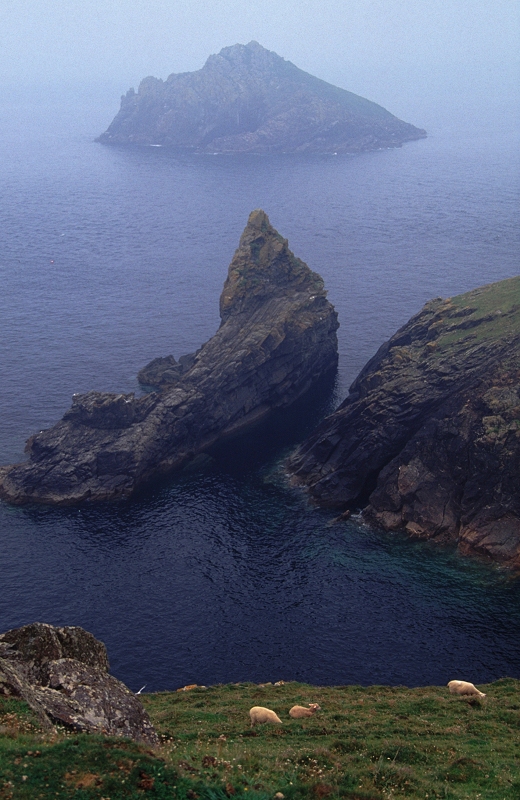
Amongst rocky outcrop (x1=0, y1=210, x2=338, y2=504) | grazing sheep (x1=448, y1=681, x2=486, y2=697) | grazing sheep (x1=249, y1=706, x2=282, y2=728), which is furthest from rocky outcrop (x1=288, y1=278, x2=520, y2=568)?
grazing sheep (x1=249, y1=706, x2=282, y2=728)

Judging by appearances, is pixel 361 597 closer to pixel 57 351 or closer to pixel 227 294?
pixel 227 294

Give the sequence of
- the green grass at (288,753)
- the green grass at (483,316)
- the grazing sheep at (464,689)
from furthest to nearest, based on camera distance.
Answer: the green grass at (483,316)
the grazing sheep at (464,689)
the green grass at (288,753)

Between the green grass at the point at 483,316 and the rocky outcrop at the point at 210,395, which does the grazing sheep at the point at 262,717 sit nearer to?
the rocky outcrop at the point at 210,395

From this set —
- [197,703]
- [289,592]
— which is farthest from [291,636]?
[197,703]

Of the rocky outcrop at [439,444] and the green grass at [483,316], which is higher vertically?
the green grass at [483,316]

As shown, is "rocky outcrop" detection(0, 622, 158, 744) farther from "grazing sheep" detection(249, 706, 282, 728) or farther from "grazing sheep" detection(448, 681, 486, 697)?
"grazing sheep" detection(448, 681, 486, 697)

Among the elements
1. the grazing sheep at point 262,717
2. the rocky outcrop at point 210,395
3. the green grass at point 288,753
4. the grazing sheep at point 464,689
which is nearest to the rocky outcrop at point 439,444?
the rocky outcrop at point 210,395
